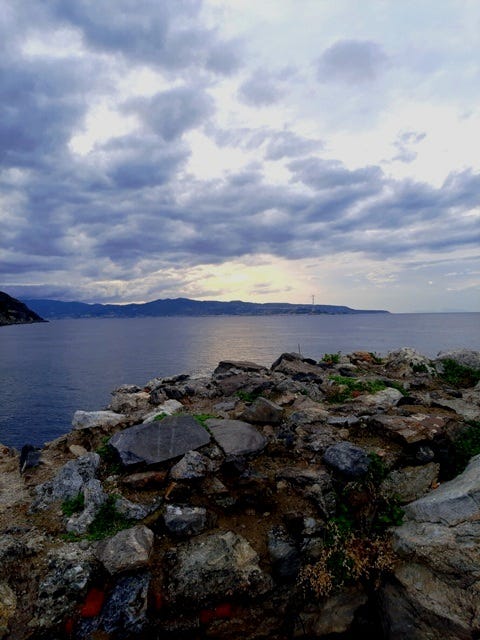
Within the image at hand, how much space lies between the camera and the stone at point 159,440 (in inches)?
386

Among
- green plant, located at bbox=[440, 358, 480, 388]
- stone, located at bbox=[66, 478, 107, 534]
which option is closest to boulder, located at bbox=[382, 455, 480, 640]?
stone, located at bbox=[66, 478, 107, 534]

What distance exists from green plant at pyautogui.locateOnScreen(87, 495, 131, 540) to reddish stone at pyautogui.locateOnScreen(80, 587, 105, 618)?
972mm

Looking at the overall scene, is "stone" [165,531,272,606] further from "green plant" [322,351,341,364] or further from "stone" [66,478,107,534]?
"green plant" [322,351,341,364]

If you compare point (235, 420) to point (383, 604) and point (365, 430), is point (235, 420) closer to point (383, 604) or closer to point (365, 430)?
point (365, 430)

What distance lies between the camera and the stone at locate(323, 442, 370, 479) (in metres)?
9.44

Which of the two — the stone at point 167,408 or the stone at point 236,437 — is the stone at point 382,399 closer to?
the stone at point 236,437

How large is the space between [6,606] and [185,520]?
3.46 m

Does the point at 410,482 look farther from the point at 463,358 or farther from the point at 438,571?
the point at 463,358

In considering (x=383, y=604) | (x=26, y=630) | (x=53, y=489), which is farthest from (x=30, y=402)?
(x=383, y=604)

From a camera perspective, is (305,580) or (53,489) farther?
(53,489)

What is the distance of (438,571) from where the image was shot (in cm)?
768

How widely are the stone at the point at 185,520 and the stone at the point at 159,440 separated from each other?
144cm

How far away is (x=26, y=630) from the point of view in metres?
6.77

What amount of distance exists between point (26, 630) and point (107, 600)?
1358 millimetres
